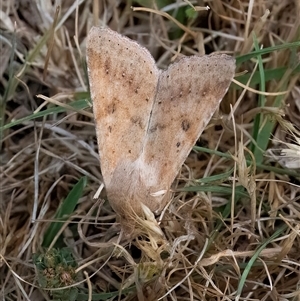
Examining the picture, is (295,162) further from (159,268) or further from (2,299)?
(2,299)

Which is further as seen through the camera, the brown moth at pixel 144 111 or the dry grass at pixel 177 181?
the dry grass at pixel 177 181

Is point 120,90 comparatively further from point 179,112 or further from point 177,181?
point 177,181

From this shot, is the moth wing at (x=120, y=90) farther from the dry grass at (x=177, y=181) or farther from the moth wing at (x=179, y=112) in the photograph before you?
the dry grass at (x=177, y=181)

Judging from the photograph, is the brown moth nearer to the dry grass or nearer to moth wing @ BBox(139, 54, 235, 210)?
moth wing @ BBox(139, 54, 235, 210)

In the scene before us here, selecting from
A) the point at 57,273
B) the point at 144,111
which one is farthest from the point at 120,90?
the point at 57,273

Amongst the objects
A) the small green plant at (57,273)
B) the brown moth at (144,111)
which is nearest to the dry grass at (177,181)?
the small green plant at (57,273)

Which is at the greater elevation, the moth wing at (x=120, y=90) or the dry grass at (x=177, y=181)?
the moth wing at (x=120, y=90)

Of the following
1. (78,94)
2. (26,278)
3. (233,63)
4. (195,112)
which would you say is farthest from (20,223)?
(233,63)

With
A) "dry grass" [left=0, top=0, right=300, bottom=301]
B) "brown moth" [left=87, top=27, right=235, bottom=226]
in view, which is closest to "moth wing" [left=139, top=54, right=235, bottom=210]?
"brown moth" [left=87, top=27, right=235, bottom=226]
